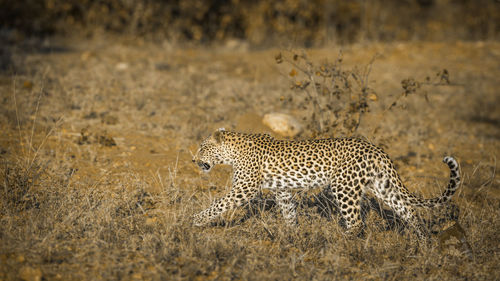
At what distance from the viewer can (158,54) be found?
1817cm

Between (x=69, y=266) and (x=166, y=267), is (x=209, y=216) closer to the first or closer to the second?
(x=166, y=267)

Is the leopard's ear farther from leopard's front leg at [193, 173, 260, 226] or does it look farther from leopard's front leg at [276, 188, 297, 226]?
leopard's front leg at [276, 188, 297, 226]

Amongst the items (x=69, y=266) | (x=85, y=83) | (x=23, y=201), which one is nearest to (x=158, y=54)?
(x=85, y=83)

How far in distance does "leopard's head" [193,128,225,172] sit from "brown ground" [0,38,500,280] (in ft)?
1.86

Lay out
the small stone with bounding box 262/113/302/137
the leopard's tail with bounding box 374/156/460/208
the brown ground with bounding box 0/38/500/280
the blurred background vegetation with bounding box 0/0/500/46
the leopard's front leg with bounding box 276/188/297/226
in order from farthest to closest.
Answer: the blurred background vegetation with bounding box 0/0/500/46 → the small stone with bounding box 262/113/302/137 → the leopard's front leg with bounding box 276/188/297/226 → the leopard's tail with bounding box 374/156/460/208 → the brown ground with bounding box 0/38/500/280

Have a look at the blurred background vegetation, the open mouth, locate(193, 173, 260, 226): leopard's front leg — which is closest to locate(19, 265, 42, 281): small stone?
locate(193, 173, 260, 226): leopard's front leg

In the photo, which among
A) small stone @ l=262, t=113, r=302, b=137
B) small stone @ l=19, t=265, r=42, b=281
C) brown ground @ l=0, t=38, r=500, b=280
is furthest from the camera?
small stone @ l=262, t=113, r=302, b=137

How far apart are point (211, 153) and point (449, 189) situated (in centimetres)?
332

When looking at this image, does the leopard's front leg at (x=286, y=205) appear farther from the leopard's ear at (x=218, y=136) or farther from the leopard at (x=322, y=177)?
the leopard's ear at (x=218, y=136)

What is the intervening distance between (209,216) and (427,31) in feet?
70.9

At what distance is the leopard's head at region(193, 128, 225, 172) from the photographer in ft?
25.4

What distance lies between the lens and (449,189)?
6.73 meters

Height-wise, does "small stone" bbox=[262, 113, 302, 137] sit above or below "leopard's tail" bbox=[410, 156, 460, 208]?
below

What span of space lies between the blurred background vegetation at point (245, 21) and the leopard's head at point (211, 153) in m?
13.0
